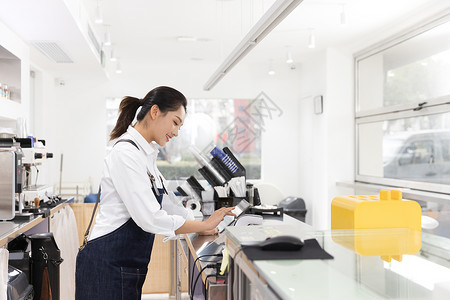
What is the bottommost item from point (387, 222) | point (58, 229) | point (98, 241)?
point (58, 229)

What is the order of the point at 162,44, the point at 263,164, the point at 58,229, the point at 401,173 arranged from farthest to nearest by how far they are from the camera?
the point at 263,164, the point at 162,44, the point at 401,173, the point at 58,229

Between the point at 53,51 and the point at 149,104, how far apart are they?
12.1 ft

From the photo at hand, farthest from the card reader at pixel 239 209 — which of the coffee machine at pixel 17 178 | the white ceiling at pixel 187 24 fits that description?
the white ceiling at pixel 187 24

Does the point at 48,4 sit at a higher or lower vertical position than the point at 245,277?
higher

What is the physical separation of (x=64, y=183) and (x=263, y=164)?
324 centimetres

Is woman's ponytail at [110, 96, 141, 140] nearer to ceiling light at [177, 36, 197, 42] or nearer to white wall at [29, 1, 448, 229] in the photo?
ceiling light at [177, 36, 197, 42]

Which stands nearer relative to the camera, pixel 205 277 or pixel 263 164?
pixel 205 277

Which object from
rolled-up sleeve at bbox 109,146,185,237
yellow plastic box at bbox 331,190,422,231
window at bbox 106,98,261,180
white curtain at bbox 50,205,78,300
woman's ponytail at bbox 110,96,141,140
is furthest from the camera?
window at bbox 106,98,261,180

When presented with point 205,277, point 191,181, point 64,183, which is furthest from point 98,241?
point 64,183

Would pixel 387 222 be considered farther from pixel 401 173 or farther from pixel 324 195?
pixel 324 195

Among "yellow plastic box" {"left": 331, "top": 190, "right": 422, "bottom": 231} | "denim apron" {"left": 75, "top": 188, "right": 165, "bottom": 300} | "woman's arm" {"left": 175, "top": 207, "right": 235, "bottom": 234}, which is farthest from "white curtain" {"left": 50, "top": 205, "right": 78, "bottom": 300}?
"yellow plastic box" {"left": 331, "top": 190, "right": 422, "bottom": 231}

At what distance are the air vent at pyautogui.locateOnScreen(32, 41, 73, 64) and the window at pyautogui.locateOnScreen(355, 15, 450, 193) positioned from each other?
3.89 m

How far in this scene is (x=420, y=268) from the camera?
1.17 meters

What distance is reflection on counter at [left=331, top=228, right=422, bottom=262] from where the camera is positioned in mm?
1278
